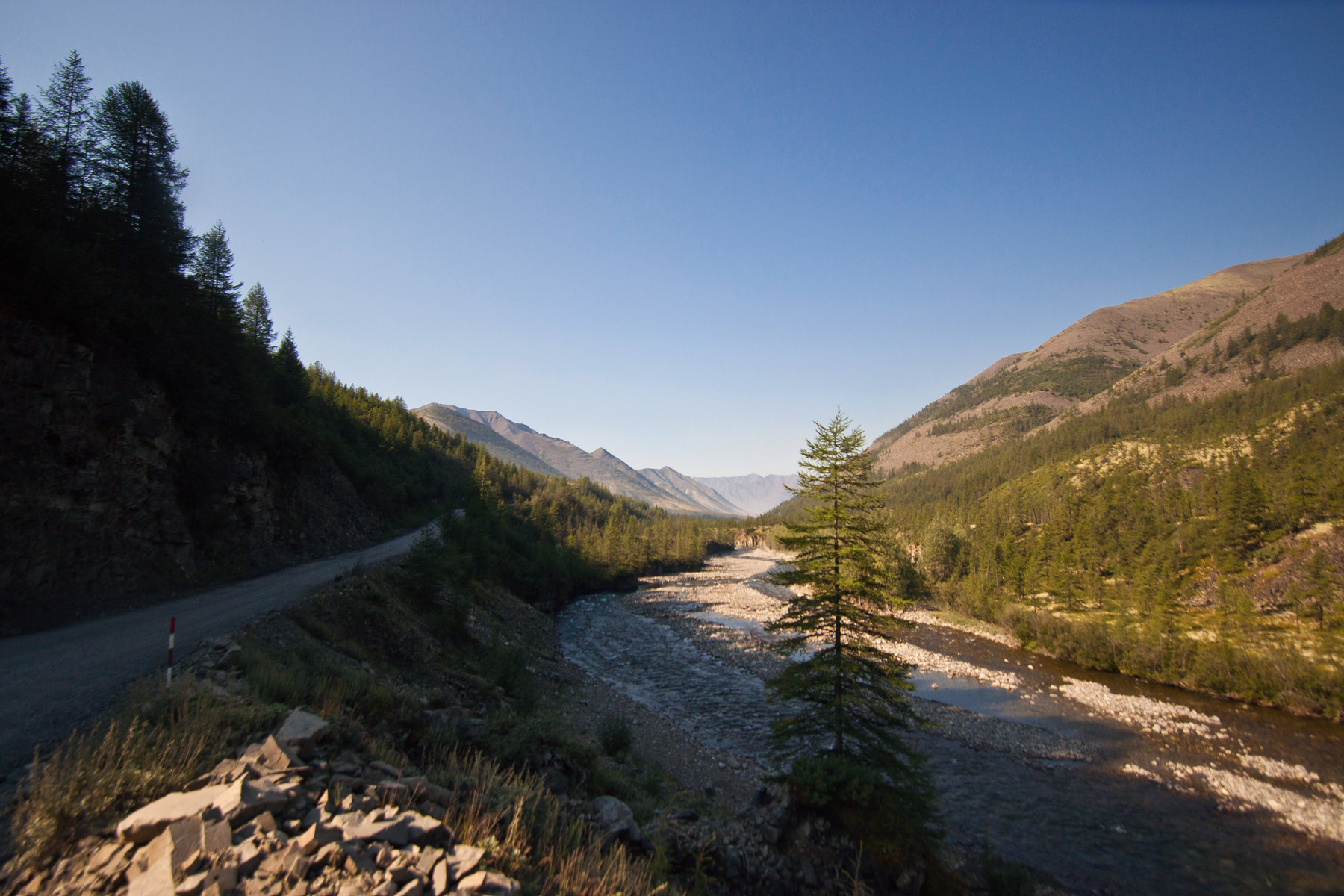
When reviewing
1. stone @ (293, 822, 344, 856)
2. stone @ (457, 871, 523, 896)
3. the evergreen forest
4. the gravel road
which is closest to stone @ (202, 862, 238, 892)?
stone @ (293, 822, 344, 856)

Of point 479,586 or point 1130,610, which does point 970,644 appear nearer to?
point 1130,610

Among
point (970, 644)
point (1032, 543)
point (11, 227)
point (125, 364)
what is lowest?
point (970, 644)

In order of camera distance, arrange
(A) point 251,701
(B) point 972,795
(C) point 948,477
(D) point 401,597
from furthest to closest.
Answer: (C) point 948,477
(D) point 401,597
(B) point 972,795
(A) point 251,701

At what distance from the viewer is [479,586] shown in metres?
36.3

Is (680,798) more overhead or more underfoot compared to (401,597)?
more underfoot

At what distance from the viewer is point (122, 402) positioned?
1855 cm

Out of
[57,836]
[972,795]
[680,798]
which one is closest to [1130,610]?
[972,795]

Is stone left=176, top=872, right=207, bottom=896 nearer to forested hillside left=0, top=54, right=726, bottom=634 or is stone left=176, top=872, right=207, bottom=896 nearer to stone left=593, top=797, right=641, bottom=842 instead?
stone left=593, top=797, right=641, bottom=842

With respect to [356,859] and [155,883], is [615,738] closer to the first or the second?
[356,859]

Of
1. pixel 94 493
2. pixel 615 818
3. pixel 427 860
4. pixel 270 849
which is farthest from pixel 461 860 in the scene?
pixel 94 493

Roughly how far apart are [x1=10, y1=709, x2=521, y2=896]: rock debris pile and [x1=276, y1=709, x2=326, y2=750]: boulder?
689mm

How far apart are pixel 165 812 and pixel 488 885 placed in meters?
3.25

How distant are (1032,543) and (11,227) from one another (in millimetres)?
80145

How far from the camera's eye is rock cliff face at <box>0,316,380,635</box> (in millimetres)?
14727
